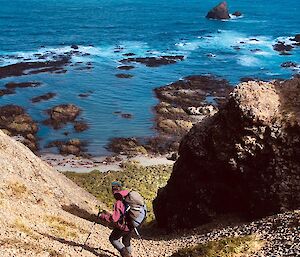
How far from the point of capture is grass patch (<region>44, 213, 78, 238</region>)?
26344 mm

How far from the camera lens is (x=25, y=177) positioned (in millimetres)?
35875

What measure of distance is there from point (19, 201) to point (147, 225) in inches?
541

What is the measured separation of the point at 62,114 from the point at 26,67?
35138 millimetres

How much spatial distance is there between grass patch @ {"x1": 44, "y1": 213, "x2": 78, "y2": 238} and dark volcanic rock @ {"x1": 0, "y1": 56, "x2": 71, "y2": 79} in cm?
8420

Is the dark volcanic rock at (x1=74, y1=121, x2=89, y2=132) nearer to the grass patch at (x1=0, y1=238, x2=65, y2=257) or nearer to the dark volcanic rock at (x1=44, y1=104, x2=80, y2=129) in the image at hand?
the dark volcanic rock at (x1=44, y1=104, x2=80, y2=129)

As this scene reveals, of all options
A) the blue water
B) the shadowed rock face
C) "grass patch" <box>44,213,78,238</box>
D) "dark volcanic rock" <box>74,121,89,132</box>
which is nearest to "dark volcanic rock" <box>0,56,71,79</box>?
the blue water

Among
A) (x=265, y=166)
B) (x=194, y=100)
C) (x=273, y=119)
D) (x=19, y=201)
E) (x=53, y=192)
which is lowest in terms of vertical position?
(x=194, y=100)

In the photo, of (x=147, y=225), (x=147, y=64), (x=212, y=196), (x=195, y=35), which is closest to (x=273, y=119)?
(x=212, y=196)

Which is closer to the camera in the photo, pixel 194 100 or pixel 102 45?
pixel 194 100

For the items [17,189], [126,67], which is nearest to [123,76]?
[126,67]

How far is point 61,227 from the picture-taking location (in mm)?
27500

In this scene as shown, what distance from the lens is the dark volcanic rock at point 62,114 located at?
8174 centimetres

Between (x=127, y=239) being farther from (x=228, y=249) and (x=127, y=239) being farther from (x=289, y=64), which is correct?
(x=289, y=64)

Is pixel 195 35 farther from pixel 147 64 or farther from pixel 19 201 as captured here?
pixel 19 201
